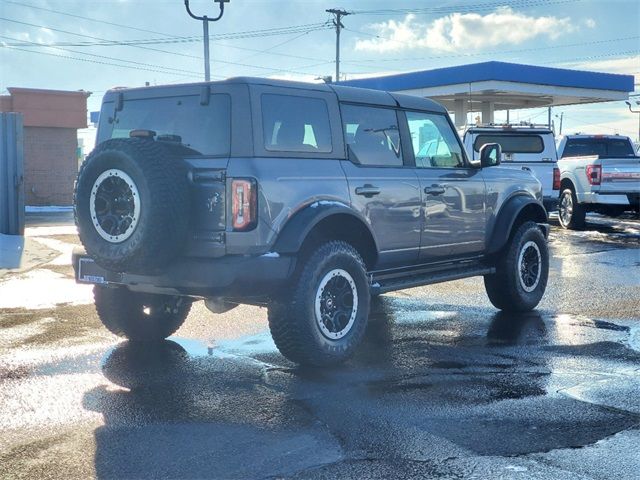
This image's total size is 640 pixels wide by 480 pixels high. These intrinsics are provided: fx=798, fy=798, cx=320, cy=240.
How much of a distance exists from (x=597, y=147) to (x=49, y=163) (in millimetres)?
18077

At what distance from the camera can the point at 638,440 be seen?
171 inches

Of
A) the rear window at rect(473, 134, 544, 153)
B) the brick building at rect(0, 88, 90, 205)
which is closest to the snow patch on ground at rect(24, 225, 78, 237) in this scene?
the rear window at rect(473, 134, 544, 153)

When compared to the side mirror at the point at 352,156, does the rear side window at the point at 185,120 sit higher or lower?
higher

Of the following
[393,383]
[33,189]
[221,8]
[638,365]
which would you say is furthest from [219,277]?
[221,8]

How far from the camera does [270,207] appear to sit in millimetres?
5480

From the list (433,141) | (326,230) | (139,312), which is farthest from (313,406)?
(433,141)

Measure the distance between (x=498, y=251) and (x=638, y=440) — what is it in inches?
156

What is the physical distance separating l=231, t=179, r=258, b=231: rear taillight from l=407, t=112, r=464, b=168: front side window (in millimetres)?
2218

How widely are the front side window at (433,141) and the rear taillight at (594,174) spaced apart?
986cm

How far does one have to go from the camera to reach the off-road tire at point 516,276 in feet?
26.8

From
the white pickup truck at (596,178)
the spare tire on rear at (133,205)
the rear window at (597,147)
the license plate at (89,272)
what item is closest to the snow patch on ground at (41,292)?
the license plate at (89,272)

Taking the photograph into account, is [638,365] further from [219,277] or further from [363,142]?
[219,277]

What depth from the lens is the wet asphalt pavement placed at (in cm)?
402

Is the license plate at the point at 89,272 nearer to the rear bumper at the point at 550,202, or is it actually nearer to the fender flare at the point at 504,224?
the fender flare at the point at 504,224
